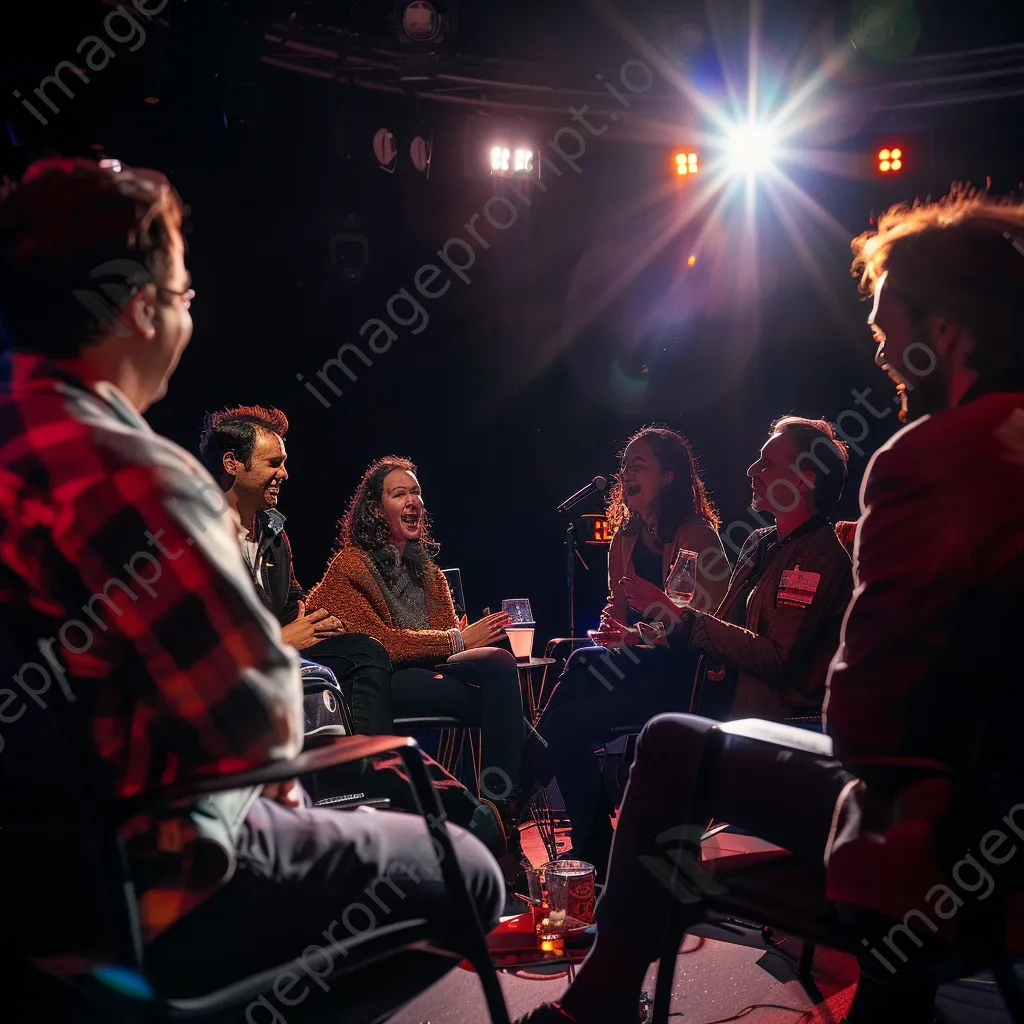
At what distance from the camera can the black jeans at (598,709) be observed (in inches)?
127

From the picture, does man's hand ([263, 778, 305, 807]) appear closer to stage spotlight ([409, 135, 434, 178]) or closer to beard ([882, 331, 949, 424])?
beard ([882, 331, 949, 424])

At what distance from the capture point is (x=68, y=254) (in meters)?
1.10

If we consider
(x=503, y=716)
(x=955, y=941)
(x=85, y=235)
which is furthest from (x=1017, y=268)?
(x=503, y=716)

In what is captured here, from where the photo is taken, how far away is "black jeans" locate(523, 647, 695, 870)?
3.24 metres

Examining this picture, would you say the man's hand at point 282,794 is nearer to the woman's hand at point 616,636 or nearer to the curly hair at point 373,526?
the woman's hand at point 616,636

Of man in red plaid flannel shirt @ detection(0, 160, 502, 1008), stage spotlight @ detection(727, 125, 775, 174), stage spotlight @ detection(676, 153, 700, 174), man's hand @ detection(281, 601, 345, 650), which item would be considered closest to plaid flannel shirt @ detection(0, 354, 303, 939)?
man in red plaid flannel shirt @ detection(0, 160, 502, 1008)

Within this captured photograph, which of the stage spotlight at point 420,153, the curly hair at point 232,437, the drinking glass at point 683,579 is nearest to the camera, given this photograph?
the drinking glass at point 683,579

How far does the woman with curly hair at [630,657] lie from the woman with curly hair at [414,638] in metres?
0.17

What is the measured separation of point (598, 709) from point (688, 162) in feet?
15.9

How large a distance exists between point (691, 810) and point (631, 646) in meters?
1.97

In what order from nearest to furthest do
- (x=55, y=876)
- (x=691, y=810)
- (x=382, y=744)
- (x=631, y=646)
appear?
1. (x=55, y=876)
2. (x=382, y=744)
3. (x=691, y=810)
4. (x=631, y=646)

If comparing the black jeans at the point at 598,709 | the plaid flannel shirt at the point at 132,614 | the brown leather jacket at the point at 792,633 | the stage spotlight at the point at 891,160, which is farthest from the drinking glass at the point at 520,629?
the stage spotlight at the point at 891,160

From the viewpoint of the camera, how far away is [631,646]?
3.33 meters

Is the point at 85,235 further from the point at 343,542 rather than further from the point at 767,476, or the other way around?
the point at 343,542
